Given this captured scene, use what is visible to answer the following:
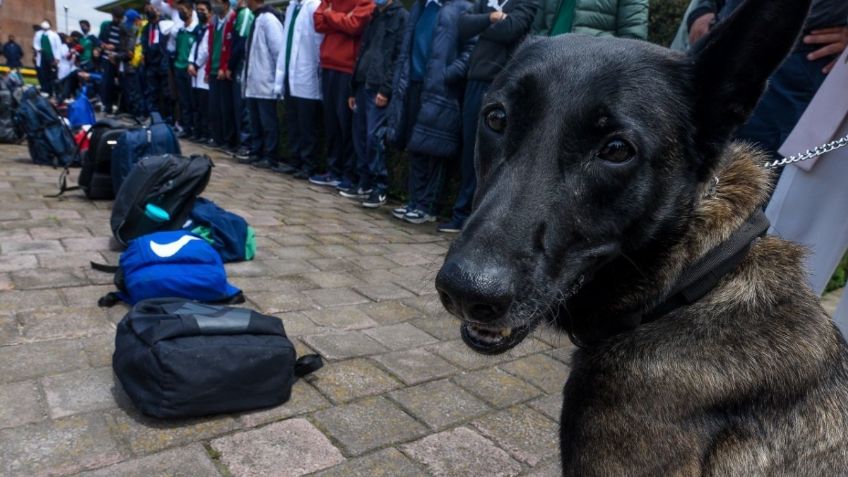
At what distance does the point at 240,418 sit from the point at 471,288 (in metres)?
1.61

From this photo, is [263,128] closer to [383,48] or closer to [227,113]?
[227,113]

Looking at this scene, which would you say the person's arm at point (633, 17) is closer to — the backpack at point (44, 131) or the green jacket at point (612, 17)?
the green jacket at point (612, 17)

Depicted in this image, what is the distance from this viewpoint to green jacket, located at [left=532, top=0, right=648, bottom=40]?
15.4ft

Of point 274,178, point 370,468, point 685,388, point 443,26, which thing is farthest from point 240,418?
point 274,178

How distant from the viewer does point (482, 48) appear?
5520 millimetres

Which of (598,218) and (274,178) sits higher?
(598,218)

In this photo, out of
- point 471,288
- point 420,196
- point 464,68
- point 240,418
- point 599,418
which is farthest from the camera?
point 420,196

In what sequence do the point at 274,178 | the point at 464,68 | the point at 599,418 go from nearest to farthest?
1. the point at 599,418
2. the point at 464,68
3. the point at 274,178

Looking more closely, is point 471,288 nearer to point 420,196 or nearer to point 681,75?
point 681,75

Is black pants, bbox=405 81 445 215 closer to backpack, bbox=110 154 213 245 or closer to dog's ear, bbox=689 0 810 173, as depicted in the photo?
backpack, bbox=110 154 213 245

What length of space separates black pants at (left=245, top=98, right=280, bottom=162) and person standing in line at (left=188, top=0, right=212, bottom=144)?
213 cm

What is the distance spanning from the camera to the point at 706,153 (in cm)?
155

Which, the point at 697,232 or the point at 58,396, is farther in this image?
the point at 58,396

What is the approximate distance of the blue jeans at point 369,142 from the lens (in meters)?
7.10
